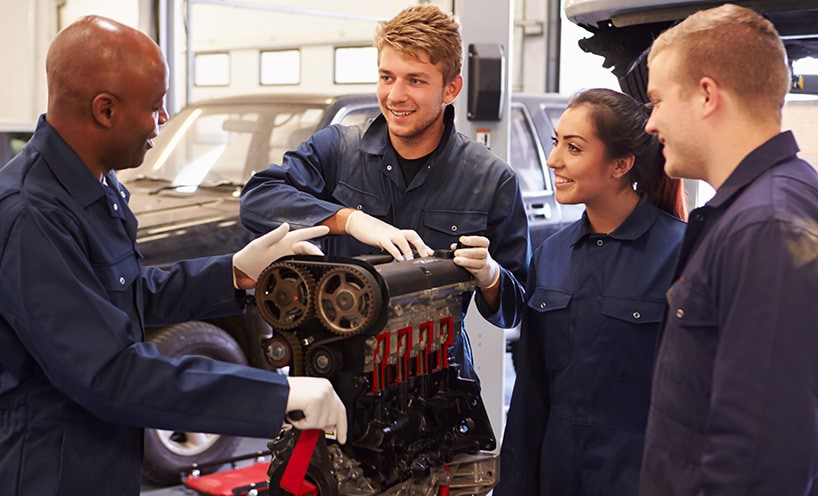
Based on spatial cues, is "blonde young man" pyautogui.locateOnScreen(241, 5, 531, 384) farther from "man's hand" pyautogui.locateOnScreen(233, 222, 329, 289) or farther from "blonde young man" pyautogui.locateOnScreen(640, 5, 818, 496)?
"blonde young man" pyautogui.locateOnScreen(640, 5, 818, 496)

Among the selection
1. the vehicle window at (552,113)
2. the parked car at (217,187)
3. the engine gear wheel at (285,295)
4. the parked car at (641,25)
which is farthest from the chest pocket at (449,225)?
the vehicle window at (552,113)

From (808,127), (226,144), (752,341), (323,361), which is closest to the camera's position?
(752,341)

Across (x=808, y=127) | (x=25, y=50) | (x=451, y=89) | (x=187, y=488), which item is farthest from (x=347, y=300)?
(x=25, y=50)

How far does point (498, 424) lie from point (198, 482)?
155cm

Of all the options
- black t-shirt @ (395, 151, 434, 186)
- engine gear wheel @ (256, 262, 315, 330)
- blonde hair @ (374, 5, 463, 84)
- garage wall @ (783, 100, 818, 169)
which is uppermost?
blonde hair @ (374, 5, 463, 84)

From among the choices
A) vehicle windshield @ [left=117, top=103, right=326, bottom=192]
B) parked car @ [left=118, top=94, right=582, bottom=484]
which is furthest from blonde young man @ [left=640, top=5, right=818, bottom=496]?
vehicle windshield @ [left=117, top=103, right=326, bottom=192]

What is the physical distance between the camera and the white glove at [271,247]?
2.48 meters

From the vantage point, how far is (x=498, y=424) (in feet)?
16.4

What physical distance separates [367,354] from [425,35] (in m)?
1.13

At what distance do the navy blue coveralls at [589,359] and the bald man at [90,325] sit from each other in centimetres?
74

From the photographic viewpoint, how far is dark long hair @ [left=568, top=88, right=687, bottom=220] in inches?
103

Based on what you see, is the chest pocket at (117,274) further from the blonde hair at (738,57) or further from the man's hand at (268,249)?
the blonde hair at (738,57)

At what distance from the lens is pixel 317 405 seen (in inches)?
76.9

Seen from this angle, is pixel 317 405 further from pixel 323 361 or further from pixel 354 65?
pixel 354 65
